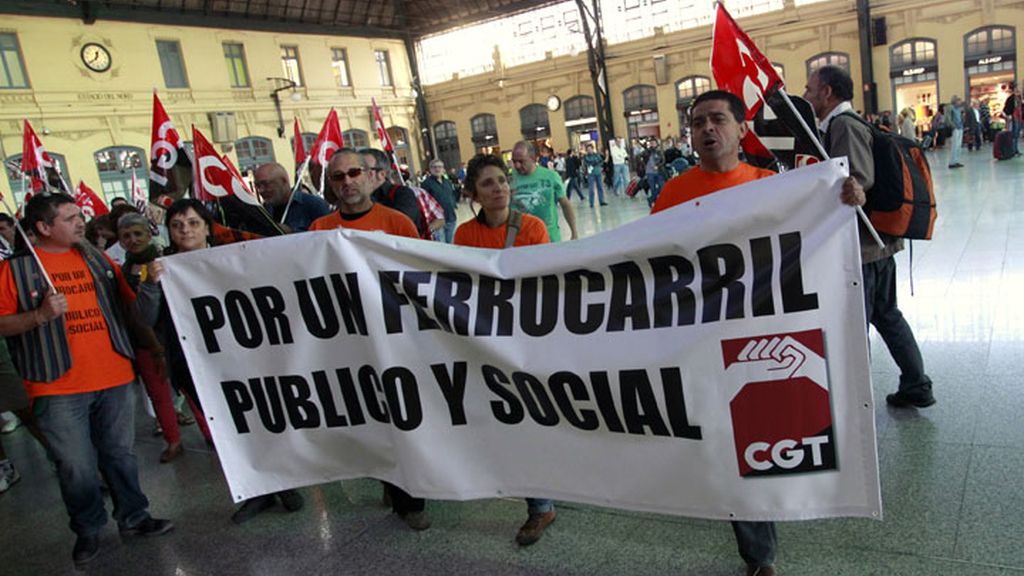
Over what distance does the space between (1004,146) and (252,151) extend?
77.0ft

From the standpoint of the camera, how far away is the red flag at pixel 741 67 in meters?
2.84

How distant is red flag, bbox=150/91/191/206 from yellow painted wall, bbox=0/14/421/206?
1748 centimetres

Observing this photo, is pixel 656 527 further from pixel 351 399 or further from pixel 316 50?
pixel 316 50

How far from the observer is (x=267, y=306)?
2895 millimetres

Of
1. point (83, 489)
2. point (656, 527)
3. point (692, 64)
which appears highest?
point (692, 64)

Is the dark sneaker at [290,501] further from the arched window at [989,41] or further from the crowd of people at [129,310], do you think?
the arched window at [989,41]

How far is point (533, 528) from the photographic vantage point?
2965mm

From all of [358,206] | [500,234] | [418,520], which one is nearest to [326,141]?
[358,206]

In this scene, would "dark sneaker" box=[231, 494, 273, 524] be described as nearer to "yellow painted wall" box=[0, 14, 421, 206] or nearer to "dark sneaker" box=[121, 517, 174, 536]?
"dark sneaker" box=[121, 517, 174, 536]

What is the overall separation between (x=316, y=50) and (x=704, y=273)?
28.7 meters

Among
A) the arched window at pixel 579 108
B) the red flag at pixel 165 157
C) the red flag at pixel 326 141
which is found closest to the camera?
the red flag at pixel 165 157

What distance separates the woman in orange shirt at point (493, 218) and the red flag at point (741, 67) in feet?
3.45

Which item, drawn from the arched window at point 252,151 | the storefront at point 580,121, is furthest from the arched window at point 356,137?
the storefront at point 580,121

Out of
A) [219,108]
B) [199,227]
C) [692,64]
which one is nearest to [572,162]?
[692,64]
